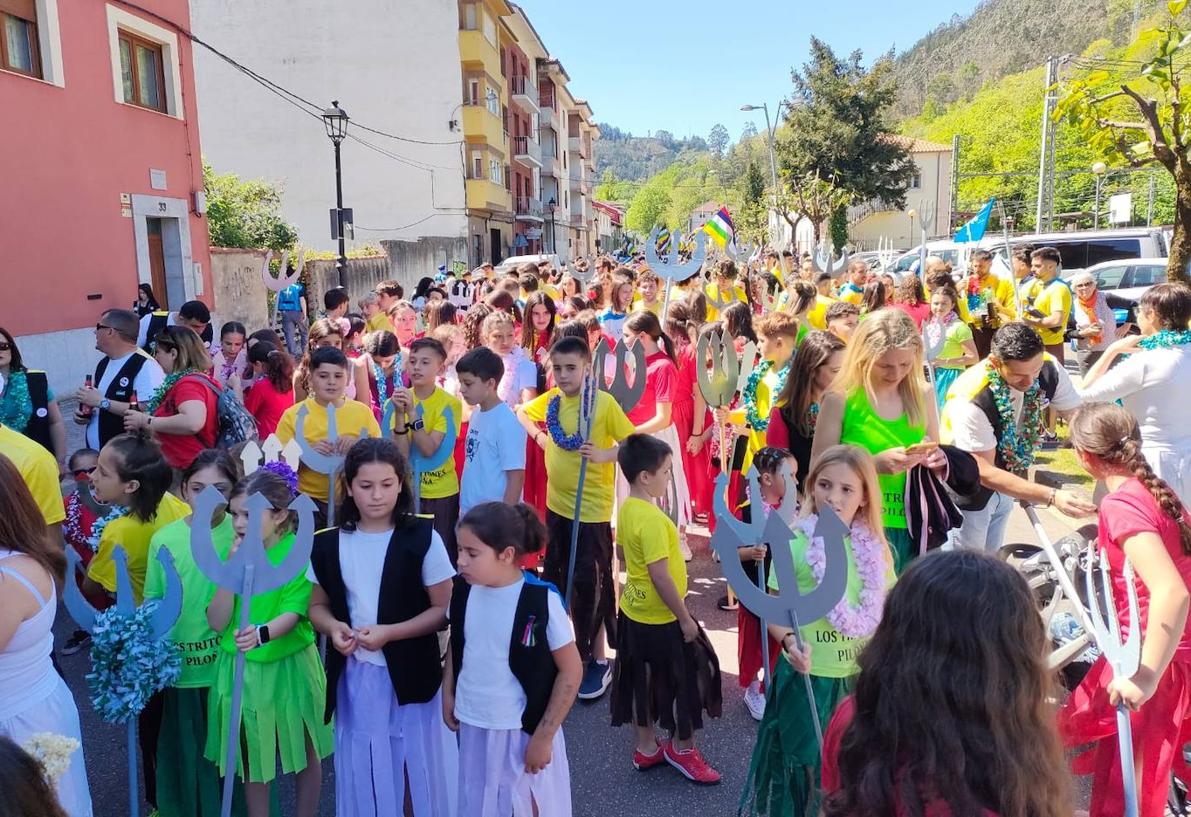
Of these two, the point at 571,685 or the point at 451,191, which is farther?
the point at 451,191

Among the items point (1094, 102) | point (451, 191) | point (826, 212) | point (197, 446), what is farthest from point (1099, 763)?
point (826, 212)

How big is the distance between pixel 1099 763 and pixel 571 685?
1.64 metres

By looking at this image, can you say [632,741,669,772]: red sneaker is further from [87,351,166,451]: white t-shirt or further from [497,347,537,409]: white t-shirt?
[87,351,166,451]: white t-shirt

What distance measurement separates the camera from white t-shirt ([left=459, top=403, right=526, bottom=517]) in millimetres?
4270

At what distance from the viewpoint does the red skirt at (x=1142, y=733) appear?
2609 mm

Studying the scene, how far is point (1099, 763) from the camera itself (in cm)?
269

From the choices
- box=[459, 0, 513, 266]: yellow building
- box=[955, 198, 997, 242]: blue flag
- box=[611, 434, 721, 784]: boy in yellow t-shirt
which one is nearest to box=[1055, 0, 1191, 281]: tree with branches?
box=[955, 198, 997, 242]: blue flag

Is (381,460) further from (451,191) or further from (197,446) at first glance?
(451,191)

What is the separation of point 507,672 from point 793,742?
3.04ft

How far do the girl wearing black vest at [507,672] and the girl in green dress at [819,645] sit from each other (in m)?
0.67

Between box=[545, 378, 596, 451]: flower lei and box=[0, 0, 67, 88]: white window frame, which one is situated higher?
box=[0, 0, 67, 88]: white window frame

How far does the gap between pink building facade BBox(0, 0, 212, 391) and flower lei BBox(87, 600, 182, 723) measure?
35.0 ft

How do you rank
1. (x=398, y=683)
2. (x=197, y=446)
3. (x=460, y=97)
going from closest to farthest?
(x=398, y=683)
(x=197, y=446)
(x=460, y=97)

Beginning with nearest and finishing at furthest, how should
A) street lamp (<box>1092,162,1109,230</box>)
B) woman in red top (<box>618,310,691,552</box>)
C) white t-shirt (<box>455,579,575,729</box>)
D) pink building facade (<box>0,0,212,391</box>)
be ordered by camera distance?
1. white t-shirt (<box>455,579,575,729</box>)
2. woman in red top (<box>618,310,691,552</box>)
3. pink building facade (<box>0,0,212,391</box>)
4. street lamp (<box>1092,162,1109,230</box>)
